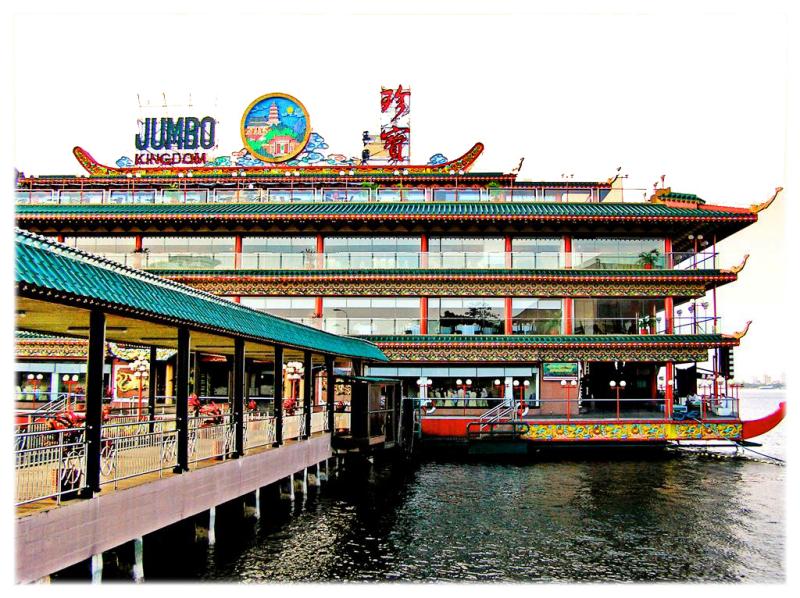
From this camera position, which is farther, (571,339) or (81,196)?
(81,196)

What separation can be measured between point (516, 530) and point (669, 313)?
27.5m

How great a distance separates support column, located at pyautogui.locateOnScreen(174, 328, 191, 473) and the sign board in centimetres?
2984

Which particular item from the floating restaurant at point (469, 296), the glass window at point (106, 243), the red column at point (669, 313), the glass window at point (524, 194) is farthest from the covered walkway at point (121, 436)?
the red column at point (669, 313)

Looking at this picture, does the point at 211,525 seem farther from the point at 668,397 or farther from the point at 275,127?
the point at 275,127

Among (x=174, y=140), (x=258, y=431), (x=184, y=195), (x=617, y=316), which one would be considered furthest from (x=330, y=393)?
(x=174, y=140)

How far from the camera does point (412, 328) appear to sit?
46969 millimetres

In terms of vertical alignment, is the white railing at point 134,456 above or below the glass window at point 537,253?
below

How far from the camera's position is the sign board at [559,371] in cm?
4572

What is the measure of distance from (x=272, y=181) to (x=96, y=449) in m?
39.9

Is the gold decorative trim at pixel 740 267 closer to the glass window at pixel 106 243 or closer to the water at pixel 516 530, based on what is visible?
the water at pixel 516 530

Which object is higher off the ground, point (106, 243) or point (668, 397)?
point (106, 243)

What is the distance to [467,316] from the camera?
4703 cm

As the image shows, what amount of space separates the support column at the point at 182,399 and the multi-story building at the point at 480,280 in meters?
26.4

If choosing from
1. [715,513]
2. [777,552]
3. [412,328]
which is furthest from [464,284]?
[777,552]
